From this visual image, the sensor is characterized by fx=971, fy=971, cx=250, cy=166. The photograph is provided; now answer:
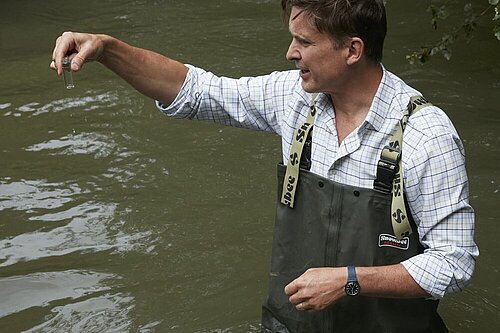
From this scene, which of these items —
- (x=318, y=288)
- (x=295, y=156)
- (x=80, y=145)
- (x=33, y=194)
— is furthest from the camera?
(x=80, y=145)

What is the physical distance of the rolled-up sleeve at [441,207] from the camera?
9.46 feet

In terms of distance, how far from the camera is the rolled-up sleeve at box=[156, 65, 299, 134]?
336cm

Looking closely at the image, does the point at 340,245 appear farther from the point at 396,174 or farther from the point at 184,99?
the point at 184,99

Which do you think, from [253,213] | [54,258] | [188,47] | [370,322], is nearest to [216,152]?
[253,213]

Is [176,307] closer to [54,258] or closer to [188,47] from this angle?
[54,258]

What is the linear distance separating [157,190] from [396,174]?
2915 mm

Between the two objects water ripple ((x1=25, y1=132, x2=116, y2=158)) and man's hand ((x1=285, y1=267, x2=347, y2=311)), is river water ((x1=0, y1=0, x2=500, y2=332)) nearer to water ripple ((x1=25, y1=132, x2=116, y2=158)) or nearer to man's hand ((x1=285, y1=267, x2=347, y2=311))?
water ripple ((x1=25, y1=132, x2=116, y2=158))

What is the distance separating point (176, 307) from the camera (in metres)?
4.65

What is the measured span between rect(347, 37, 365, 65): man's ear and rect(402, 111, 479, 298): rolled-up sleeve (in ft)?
0.98

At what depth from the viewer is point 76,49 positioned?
3084 mm

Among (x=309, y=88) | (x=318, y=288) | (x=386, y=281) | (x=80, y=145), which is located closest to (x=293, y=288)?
(x=318, y=288)

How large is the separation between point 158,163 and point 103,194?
0.49 meters

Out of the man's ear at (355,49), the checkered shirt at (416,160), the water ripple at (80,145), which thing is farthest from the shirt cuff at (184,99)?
the water ripple at (80,145)

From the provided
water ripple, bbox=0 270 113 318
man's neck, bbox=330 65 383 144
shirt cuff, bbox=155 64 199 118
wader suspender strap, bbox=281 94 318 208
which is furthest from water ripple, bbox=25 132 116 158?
man's neck, bbox=330 65 383 144
